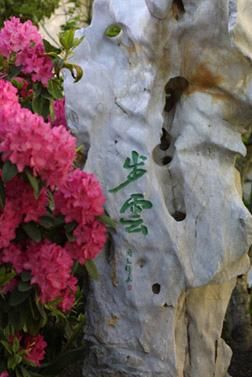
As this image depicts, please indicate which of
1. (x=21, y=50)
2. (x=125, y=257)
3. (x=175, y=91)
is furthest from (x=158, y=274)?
(x=21, y=50)

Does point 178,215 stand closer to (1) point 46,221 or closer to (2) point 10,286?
(1) point 46,221

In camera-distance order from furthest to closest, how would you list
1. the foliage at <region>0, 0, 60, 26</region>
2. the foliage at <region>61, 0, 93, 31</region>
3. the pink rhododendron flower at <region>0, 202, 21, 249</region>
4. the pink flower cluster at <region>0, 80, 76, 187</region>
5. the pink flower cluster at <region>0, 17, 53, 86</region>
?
1. the foliage at <region>61, 0, 93, 31</region>
2. the foliage at <region>0, 0, 60, 26</region>
3. the pink flower cluster at <region>0, 17, 53, 86</region>
4. the pink rhododendron flower at <region>0, 202, 21, 249</region>
5. the pink flower cluster at <region>0, 80, 76, 187</region>

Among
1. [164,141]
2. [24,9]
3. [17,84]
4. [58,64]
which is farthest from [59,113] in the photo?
[24,9]

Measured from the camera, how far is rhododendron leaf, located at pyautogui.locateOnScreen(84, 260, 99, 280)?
124 inches

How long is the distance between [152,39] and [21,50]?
1.51 feet

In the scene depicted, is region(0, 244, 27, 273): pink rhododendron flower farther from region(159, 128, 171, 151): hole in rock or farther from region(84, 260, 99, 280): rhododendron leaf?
region(159, 128, 171, 151): hole in rock

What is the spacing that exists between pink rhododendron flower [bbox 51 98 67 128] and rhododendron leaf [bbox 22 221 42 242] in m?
0.54

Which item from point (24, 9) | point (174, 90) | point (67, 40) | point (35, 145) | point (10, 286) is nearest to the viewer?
point (35, 145)

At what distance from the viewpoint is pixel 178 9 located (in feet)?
10.7

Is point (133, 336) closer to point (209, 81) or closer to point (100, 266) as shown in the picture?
point (100, 266)

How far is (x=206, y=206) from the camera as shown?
10.7 feet

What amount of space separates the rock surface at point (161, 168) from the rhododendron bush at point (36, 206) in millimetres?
147

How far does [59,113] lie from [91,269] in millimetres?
656

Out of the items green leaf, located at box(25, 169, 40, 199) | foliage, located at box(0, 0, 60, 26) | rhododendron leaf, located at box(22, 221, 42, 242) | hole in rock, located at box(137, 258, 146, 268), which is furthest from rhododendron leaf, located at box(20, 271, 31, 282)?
foliage, located at box(0, 0, 60, 26)
